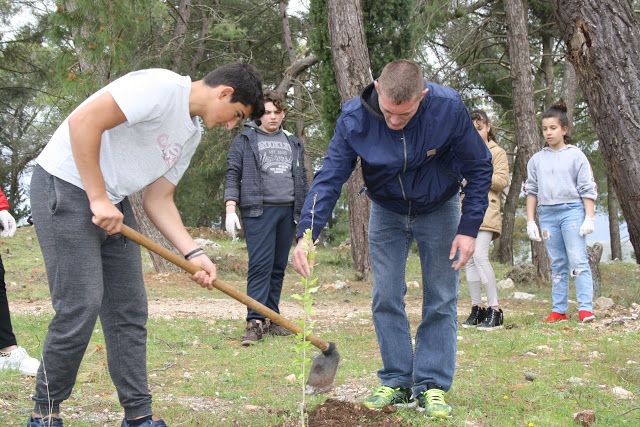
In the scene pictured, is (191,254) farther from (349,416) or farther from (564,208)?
(564,208)

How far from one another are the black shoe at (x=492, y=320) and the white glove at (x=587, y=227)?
1063 millimetres

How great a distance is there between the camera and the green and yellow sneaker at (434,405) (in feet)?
9.93

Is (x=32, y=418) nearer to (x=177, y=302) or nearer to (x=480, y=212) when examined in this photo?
(x=480, y=212)

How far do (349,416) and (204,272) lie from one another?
3.28 feet

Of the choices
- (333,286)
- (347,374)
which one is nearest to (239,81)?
(347,374)

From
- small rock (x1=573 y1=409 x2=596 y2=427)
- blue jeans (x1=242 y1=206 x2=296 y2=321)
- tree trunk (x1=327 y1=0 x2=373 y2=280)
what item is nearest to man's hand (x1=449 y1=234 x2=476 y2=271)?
small rock (x1=573 y1=409 x2=596 y2=427)

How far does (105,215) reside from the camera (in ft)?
8.29

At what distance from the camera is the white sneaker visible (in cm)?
383

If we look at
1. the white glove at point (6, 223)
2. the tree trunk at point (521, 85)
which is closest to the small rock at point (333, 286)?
the tree trunk at point (521, 85)

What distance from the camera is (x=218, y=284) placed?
3055mm

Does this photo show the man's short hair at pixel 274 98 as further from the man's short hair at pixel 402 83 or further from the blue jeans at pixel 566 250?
the blue jeans at pixel 566 250

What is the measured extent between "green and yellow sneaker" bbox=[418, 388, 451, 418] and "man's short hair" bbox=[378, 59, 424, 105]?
1.50 meters

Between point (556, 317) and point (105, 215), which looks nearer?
point (105, 215)

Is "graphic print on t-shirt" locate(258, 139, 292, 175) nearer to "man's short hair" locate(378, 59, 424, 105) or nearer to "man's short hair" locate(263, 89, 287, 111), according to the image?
"man's short hair" locate(263, 89, 287, 111)
